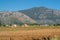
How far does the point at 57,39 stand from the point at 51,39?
466 mm

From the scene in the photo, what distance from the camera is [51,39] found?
67.2 ft

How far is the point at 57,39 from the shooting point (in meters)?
20.3
